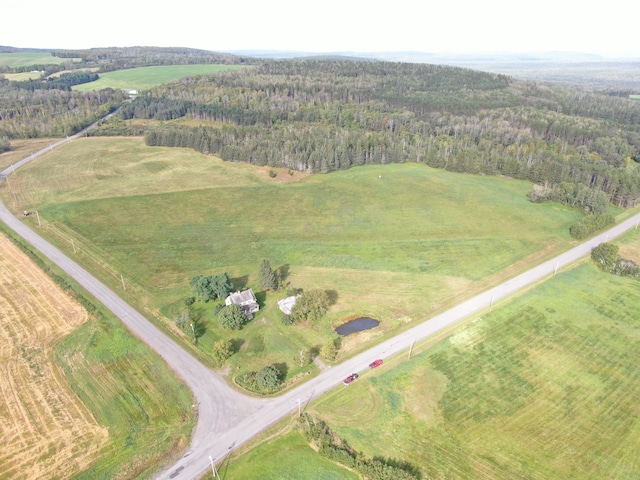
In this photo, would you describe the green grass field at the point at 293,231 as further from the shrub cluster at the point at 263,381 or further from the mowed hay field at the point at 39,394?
→ the mowed hay field at the point at 39,394

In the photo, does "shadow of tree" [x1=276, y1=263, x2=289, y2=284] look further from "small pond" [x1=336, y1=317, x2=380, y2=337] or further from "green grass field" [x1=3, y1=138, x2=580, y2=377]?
"small pond" [x1=336, y1=317, x2=380, y2=337]

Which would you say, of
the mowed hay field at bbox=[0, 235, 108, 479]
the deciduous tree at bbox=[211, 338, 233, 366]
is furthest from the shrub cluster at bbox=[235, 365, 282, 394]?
the mowed hay field at bbox=[0, 235, 108, 479]

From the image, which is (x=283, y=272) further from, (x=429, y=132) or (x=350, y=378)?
(x=429, y=132)

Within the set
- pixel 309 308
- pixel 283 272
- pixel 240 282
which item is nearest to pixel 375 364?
pixel 309 308

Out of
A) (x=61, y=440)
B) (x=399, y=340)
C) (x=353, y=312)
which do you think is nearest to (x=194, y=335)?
(x=61, y=440)

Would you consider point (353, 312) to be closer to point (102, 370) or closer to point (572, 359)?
point (572, 359)

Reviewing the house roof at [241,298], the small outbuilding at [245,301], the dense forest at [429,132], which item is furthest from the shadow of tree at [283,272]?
the dense forest at [429,132]
